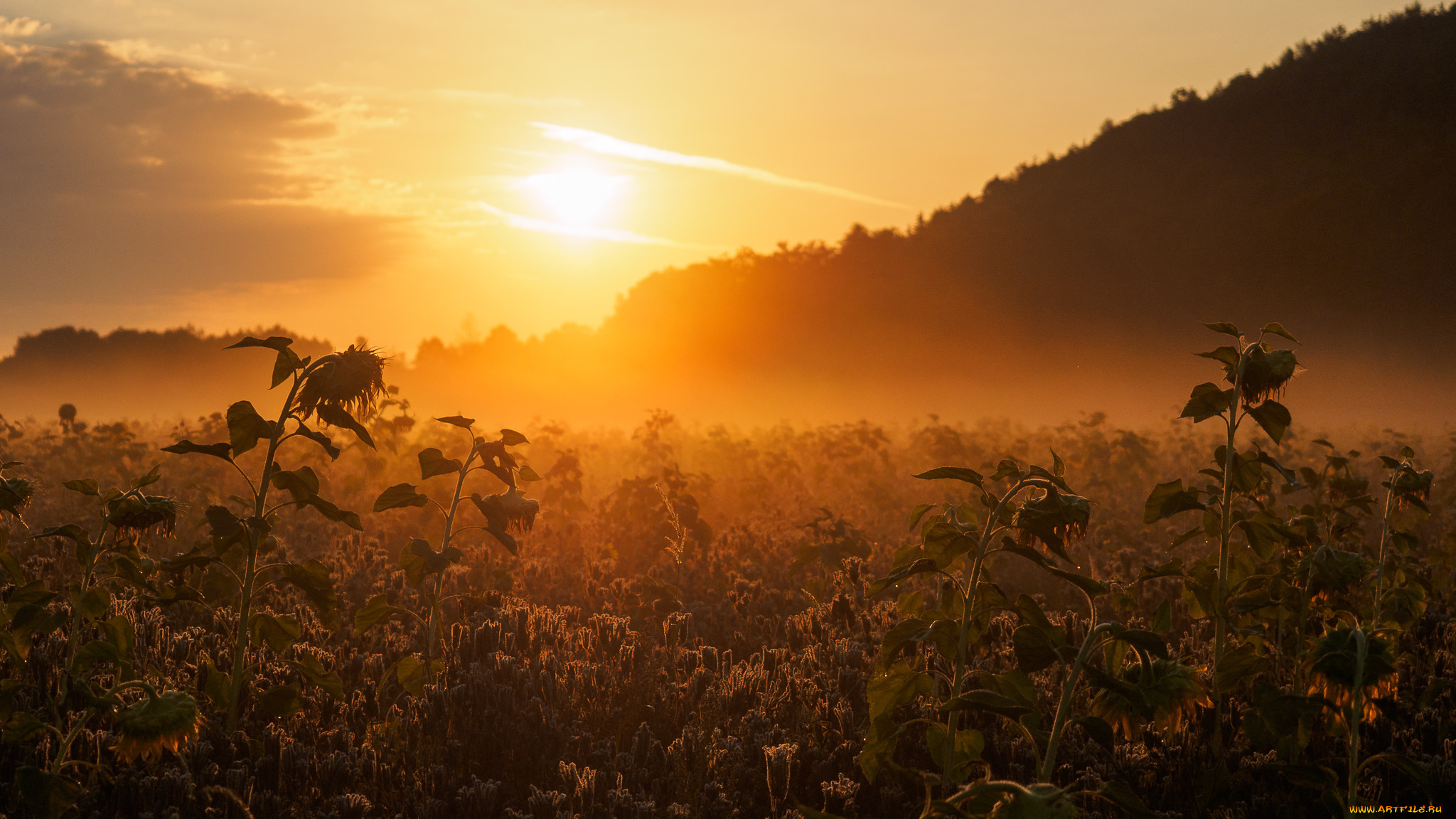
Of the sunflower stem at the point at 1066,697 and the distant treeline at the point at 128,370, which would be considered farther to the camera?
the distant treeline at the point at 128,370

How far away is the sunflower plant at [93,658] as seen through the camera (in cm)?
249

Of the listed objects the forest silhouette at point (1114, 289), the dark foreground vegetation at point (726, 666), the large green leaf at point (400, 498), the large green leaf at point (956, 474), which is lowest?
the dark foreground vegetation at point (726, 666)

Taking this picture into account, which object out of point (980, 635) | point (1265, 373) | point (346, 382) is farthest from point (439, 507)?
point (1265, 373)

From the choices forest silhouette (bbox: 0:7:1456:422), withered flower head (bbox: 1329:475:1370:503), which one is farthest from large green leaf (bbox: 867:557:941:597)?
forest silhouette (bbox: 0:7:1456:422)

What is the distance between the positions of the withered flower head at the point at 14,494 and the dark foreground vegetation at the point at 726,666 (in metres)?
0.01

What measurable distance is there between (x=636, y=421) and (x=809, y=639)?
90.9 feet

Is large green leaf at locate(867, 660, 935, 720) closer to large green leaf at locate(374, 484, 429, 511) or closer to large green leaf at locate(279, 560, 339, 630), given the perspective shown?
large green leaf at locate(279, 560, 339, 630)

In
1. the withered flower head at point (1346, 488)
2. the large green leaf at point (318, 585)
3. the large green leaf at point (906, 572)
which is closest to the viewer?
the large green leaf at point (906, 572)

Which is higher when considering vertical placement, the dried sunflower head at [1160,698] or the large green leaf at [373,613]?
the dried sunflower head at [1160,698]

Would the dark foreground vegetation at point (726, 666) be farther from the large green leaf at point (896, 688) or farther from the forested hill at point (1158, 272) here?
the forested hill at point (1158, 272)

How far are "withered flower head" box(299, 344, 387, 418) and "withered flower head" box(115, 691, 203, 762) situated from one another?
1.05 m

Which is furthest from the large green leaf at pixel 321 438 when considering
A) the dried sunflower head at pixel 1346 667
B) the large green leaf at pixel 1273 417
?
Result: the large green leaf at pixel 1273 417

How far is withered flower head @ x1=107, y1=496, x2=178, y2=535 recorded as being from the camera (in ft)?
9.72

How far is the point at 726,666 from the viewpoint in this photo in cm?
502
